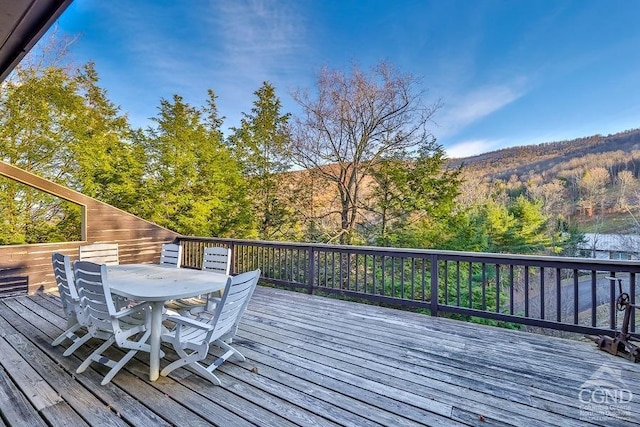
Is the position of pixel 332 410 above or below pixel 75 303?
below

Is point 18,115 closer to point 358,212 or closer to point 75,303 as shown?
point 75,303

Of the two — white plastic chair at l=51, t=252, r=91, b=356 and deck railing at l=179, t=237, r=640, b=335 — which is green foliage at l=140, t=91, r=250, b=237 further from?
white plastic chair at l=51, t=252, r=91, b=356

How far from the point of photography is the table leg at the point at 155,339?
2250 mm

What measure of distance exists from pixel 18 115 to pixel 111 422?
8.17m

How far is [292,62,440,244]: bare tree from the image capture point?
842 centimetres

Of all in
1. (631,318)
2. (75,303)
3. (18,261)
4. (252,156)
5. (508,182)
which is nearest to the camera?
(75,303)

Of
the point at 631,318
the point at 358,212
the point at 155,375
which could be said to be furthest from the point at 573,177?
the point at 155,375

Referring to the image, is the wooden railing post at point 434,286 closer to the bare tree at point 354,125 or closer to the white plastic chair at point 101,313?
the white plastic chair at point 101,313

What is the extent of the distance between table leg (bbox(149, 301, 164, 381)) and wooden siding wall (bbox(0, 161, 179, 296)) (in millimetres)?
3883

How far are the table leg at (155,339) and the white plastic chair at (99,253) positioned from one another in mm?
2887

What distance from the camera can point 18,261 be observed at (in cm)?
457

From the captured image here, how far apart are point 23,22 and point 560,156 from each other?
19381 mm

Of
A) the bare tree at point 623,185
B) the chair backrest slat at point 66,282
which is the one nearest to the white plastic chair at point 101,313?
the chair backrest slat at point 66,282

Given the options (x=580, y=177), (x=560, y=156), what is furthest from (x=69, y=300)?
(x=580, y=177)
